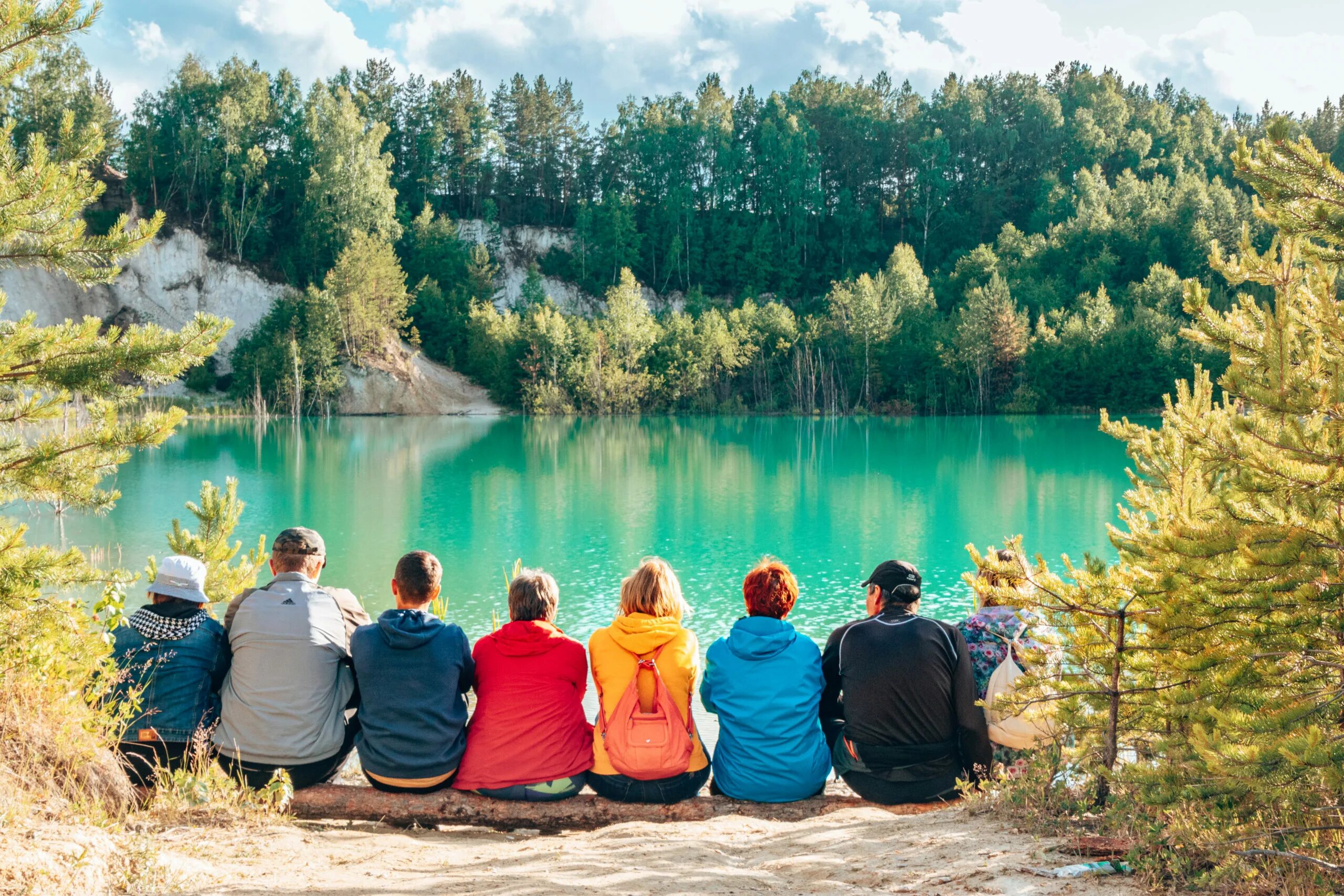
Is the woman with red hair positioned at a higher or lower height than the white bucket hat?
lower

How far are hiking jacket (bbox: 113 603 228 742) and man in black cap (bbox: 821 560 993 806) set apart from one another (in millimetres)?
2866

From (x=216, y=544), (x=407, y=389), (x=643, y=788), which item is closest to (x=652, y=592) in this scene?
(x=643, y=788)

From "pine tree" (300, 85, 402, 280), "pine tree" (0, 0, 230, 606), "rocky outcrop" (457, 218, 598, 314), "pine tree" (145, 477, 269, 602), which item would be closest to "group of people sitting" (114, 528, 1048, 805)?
"pine tree" (0, 0, 230, 606)

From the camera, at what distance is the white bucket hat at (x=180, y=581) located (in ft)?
14.7

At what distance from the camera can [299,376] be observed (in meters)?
51.7

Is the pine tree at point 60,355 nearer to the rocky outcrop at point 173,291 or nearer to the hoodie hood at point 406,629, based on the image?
the hoodie hood at point 406,629

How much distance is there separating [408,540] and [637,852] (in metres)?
14.9

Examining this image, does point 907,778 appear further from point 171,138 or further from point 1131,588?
point 171,138

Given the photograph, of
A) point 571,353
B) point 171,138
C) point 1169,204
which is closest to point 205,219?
point 171,138

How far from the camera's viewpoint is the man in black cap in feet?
14.6

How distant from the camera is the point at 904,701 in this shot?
14.8 feet

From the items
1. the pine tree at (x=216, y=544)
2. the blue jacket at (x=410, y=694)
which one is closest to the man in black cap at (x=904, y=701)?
the blue jacket at (x=410, y=694)

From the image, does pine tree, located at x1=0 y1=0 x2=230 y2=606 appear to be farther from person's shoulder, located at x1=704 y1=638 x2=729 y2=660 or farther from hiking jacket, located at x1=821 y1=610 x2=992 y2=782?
hiking jacket, located at x1=821 y1=610 x2=992 y2=782

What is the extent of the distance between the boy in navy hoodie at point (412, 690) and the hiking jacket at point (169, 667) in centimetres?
69
